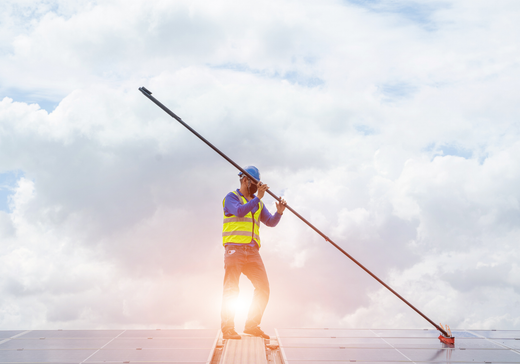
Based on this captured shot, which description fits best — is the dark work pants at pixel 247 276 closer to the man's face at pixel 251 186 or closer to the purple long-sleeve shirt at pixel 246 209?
the purple long-sleeve shirt at pixel 246 209

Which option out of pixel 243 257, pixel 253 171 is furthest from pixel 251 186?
pixel 243 257

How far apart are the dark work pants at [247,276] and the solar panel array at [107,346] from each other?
21.9 inches

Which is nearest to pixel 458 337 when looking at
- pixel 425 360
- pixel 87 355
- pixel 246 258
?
pixel 425 360

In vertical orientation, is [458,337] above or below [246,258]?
below

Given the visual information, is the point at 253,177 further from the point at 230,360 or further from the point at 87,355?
the point at 87,355

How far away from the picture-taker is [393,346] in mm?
7504

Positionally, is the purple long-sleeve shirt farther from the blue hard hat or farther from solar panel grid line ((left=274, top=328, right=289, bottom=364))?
solar panel grid line ((left=274, top=328, right=289, bottom=364))

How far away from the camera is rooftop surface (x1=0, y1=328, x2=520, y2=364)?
255 inches

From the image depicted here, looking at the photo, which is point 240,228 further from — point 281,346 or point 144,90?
point 144,90

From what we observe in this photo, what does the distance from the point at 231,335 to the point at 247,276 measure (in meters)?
0.91

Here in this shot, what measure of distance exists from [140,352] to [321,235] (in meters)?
3.28

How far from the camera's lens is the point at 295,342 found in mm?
7379

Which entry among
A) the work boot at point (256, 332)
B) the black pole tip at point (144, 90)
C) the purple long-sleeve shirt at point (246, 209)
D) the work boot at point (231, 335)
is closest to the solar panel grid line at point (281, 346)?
the work boot at point (256, 332)

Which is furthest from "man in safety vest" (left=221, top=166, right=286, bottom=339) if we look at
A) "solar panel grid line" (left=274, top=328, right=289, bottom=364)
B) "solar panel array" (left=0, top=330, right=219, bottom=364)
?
"solar panel array" (left=0, top=330, right=219, bottom=364)
